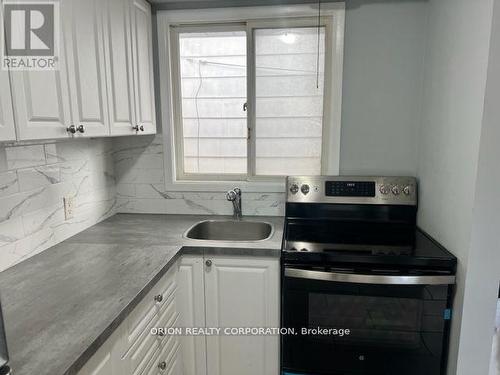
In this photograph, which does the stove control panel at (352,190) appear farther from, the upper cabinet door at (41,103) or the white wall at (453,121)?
the upper cabinet door at (41,103)

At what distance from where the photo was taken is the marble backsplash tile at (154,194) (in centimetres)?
227

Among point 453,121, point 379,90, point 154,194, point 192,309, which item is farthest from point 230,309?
point 379,90

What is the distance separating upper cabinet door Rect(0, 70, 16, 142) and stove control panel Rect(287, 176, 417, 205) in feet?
4.75

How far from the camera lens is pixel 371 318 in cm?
165

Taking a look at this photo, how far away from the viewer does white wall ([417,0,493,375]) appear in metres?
1.39

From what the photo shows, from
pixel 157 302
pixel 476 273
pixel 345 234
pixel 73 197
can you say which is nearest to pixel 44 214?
pixel 73 197

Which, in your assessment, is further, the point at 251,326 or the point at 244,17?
the point at 244,17

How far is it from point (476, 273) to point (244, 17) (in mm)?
1820

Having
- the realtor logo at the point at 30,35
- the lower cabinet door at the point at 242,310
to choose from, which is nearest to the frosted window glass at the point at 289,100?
the lower cabinet door at the point at 242,310

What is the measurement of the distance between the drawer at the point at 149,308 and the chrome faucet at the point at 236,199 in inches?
25.2

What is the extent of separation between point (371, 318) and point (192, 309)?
897mm

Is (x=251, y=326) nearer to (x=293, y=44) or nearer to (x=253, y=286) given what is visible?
(x=253, y=286)

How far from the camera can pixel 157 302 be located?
1.46 metres

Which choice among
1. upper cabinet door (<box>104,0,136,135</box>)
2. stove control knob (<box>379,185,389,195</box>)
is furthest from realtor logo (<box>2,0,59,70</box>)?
stove control knob (<box>379,185,389,195</box>)
